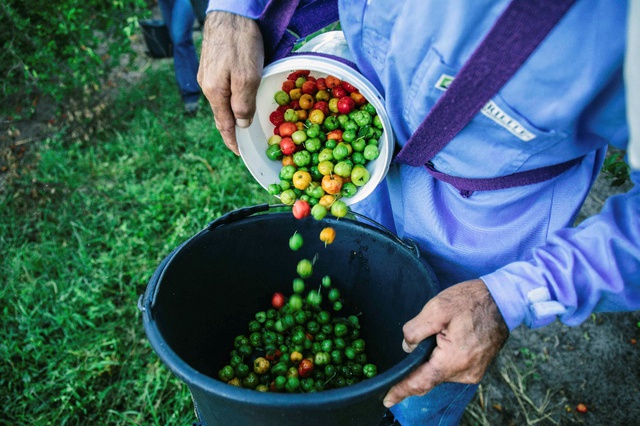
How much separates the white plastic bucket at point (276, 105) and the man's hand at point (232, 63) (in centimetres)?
8

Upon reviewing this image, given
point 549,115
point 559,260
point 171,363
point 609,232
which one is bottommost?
point 171,363

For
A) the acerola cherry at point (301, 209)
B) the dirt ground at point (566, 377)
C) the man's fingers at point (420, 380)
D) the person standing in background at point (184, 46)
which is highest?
the man's fingers at point (420, 380)

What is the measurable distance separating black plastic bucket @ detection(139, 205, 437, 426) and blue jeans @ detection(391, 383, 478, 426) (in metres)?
0.23

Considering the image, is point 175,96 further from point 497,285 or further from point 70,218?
point 497,285

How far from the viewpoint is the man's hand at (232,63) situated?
5.28ft

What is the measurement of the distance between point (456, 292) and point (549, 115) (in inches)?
23.0

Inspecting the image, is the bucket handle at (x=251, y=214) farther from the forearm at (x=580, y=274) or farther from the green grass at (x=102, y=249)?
the green grass at (x=102, y=249)

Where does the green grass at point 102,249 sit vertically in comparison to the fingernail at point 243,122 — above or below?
below

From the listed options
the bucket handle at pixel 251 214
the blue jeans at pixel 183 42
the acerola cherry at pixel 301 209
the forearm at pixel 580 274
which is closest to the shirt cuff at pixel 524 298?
the forearm at pixel 580 274

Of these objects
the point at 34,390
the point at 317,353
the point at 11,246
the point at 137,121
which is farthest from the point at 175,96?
the point at 317,353

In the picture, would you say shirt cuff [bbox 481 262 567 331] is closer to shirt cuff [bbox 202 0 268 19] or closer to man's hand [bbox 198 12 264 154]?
man's hand [bbox 198 12 264 154]

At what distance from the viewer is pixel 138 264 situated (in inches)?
129

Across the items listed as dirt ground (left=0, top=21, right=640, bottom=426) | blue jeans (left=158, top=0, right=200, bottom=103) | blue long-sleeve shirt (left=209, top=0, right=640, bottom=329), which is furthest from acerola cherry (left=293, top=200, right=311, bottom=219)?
blue jeans (left=158, top=0, right=200, bottom=103)

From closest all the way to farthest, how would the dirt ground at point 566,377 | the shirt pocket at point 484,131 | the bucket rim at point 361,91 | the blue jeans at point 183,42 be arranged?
1. the shirt pocket at point 484,131
2. the bucket rim at point 361,91
3. the dirt ground at point 566,377
4. the blue jeans at point 183,42
